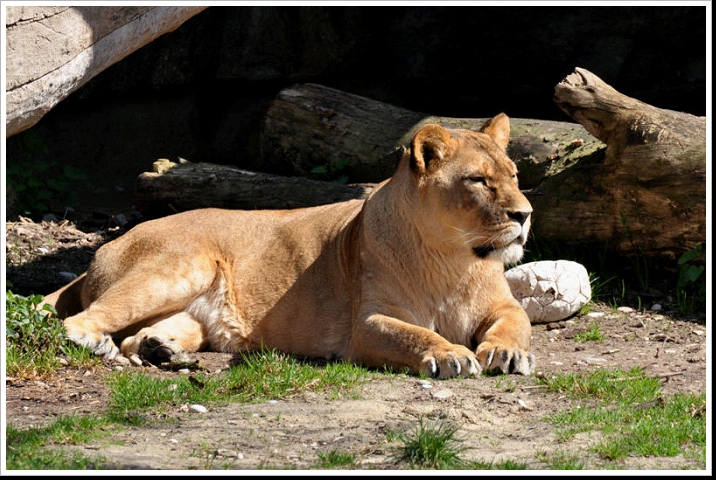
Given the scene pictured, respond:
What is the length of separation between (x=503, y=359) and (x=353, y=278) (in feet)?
4.45

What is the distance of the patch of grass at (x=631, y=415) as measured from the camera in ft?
16.2

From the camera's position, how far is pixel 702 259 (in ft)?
27.1

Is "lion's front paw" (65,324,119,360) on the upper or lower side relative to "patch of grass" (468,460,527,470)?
lower

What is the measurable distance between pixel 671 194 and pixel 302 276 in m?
2.96

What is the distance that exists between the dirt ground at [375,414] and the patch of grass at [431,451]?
0.07m

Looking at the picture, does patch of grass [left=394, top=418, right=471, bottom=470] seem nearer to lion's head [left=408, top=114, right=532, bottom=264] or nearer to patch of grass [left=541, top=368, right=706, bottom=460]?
patch of grass [left=541, top=368, right=706, bottom=460]

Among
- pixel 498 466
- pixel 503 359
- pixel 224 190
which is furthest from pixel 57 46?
pixel 224 190

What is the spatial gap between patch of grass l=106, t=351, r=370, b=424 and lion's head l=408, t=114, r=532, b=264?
3.56 ft

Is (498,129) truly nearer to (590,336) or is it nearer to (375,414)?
(590,336)

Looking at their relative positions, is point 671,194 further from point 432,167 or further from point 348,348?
point 348,348

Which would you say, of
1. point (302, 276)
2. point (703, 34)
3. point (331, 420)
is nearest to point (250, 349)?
point (302, 276)

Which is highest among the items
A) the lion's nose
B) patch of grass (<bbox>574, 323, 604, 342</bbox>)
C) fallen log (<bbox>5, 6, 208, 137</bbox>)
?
fallen log (<bbox>5, 6, 208, 137</bbox>)

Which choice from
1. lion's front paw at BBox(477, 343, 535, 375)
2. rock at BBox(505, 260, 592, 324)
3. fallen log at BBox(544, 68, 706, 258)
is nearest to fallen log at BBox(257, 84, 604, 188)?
fallen log at BBox(544, 68, 706, 258)

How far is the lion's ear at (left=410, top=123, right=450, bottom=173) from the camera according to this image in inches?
267
